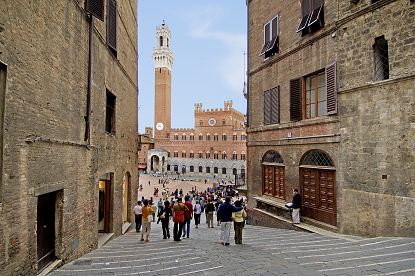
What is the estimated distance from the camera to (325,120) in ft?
37.5

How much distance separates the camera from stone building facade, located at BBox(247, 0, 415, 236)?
344 inches

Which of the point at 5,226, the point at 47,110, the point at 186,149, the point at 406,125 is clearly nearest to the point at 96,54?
the point at 47,110

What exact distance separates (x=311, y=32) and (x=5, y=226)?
1138cm

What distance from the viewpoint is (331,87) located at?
1114 cm

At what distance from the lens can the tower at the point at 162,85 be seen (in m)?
74.4

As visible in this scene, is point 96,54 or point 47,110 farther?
point 96,54

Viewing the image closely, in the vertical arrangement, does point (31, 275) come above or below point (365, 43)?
below

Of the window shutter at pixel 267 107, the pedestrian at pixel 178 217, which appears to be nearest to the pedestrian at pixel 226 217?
the pedestrian at pixel 178 217

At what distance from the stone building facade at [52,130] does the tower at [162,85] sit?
62.6 m

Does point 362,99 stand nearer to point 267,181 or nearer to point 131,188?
point 267,181

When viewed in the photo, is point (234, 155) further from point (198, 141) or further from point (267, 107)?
point (267, 107)

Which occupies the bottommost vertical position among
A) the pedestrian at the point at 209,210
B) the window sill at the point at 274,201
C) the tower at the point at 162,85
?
the pedestrian at the point at 209,210

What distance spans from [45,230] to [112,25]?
7.38 m

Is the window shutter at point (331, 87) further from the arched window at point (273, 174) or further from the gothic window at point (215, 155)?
the gothic window at point (215, 155)
